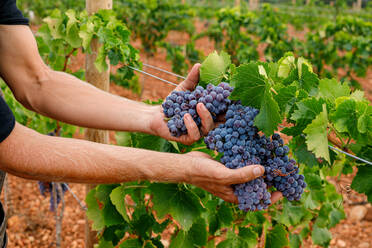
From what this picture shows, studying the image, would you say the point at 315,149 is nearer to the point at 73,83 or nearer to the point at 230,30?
the point at 73,83

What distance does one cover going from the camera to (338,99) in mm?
1329

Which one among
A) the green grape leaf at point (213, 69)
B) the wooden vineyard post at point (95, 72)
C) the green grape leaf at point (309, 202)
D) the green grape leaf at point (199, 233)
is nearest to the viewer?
the green grape leaf at point (213, 69)

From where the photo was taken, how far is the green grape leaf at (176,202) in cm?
171

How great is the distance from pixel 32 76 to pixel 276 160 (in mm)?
1236

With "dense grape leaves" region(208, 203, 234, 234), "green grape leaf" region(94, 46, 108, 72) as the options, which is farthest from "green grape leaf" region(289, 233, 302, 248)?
"green grape leaf" region(94, 46, 108, 72)

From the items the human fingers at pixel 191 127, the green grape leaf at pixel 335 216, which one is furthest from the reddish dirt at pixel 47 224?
the human fingers at pixel 191 127

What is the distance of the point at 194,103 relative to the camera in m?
1.42

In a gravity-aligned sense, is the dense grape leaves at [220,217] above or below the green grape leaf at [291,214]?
above

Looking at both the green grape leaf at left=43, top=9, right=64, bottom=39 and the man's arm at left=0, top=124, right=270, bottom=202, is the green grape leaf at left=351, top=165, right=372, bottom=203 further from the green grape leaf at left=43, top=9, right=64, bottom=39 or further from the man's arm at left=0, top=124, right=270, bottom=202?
the green grape leaf at left=43, top=9, right=64, bottom=39

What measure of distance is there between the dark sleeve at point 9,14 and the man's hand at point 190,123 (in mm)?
752

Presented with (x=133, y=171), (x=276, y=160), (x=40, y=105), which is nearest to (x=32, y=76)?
(x=40, y=105)

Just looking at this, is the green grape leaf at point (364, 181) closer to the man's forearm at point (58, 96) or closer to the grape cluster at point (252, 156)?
the grape cluster at point (252, 156)

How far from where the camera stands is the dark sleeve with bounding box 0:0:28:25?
62.6 inches

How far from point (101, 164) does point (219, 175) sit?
1.41 feet
